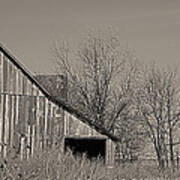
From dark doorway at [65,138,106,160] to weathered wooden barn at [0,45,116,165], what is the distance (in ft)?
6.11

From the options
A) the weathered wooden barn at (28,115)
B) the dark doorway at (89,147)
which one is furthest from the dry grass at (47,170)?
the dark doorway at (89,147)

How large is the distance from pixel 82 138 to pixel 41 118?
238 cm

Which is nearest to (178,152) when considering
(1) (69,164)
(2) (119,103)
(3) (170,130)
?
(3) (170,130)

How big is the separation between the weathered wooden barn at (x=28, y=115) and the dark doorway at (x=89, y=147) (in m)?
1.86

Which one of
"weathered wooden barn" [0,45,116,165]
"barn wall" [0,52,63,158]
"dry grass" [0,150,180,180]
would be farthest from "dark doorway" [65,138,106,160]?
"dry grass" [0,150,180,180]

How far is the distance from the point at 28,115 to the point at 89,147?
543 cm

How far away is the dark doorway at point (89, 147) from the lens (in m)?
29.4

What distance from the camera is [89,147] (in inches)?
1211

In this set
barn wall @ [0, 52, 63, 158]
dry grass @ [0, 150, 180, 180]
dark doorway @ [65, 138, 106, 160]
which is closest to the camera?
dry grass @ [0, 150, 180, 180]

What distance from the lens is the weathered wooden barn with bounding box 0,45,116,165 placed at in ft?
84.8

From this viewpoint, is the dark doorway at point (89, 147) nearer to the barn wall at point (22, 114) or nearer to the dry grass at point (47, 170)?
the barn wall at point (22, 114)

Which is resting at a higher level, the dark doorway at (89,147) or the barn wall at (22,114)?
the barn wall at (22,114)

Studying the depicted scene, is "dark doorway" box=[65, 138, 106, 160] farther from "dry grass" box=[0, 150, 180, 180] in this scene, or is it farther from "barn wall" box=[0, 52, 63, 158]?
"dry grass" box=[0, 150, 180, 180]

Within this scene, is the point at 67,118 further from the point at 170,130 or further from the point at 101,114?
the point at 170,130
